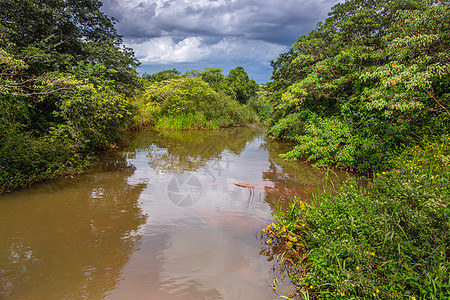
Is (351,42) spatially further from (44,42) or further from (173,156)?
(44,42)

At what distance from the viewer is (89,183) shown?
7.49m

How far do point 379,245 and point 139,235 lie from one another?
4083 millimetres

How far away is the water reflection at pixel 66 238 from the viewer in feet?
10.9

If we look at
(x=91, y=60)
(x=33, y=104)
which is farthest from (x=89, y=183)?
(x=91, y=60)

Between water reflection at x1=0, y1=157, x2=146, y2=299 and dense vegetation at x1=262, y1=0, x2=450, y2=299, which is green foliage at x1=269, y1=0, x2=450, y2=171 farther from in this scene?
water reflection at x1=0, y1=157, x2=146, y2=299

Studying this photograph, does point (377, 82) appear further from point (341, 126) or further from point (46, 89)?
point (46, 89)

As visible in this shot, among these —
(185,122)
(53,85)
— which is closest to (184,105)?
(185,122)

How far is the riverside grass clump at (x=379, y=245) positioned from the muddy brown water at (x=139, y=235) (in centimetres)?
70

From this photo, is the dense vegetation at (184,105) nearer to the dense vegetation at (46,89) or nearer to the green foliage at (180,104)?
the green foliage at (180,104)

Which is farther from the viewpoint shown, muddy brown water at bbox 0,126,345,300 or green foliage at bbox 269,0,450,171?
green foliage at bbox 269,0,450,171

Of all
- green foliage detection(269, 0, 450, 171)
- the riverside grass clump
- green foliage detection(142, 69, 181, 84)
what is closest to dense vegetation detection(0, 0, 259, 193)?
the riverside grass clump

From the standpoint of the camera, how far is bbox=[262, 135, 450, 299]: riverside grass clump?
8.41 feet

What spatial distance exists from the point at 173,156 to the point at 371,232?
10318 mm

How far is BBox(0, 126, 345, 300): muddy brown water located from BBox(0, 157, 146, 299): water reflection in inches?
0.6
